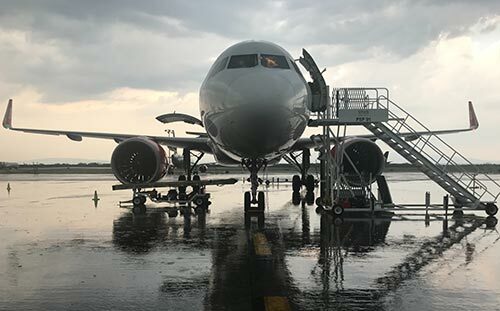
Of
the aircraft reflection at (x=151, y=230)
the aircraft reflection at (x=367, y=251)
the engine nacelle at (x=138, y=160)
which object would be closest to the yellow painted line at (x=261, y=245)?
the aircraft reflection at (x=367, y=251)

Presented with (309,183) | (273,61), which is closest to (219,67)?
(273,61)

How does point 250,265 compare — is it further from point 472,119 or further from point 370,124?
point 472,119

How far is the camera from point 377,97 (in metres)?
15.1

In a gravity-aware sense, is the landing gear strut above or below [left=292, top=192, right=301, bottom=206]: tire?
above

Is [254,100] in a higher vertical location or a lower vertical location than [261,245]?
higher

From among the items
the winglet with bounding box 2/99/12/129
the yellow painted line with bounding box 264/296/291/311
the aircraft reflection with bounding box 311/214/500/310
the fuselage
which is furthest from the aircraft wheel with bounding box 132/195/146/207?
the yellow painted line with bounding box 264/296/291/311

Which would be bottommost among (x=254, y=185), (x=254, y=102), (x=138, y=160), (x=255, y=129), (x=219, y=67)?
(x=254, y=185)

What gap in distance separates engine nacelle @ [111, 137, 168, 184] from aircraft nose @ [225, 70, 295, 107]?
662cm

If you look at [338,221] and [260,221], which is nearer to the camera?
[338,221]

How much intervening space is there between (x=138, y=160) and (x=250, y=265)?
10607 millimetres

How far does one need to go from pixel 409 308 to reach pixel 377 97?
34.8ft

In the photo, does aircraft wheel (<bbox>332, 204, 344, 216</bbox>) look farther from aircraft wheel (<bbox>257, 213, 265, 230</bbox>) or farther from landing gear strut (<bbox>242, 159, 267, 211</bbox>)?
landing gear strut (<bbox>242, 159, 267, 211</bbox>)

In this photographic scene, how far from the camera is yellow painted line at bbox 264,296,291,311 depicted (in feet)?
17.3

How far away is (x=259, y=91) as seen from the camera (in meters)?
10.5
